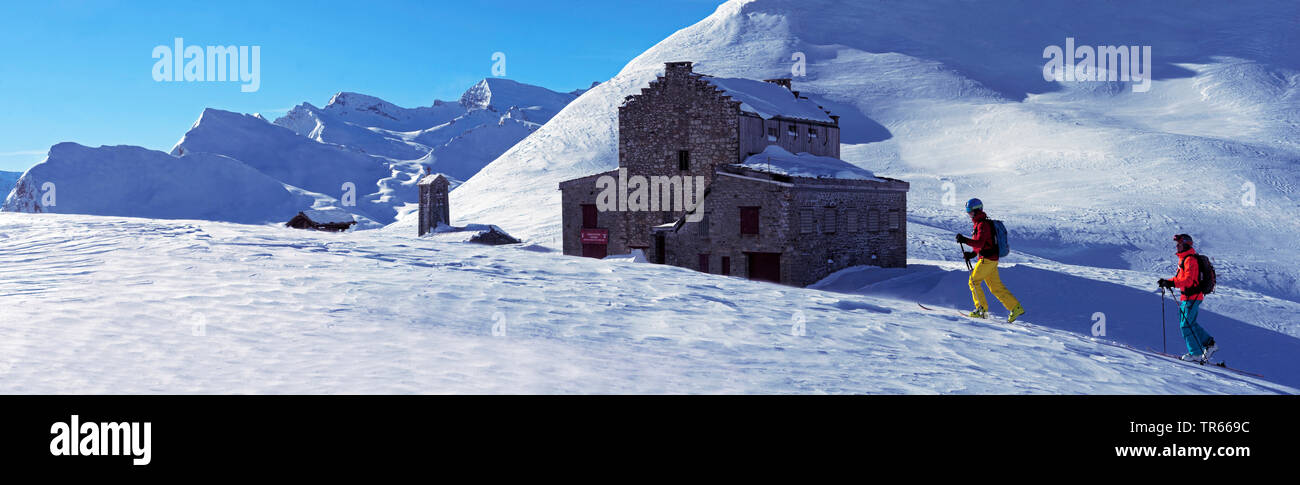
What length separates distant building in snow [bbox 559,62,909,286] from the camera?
2853cm

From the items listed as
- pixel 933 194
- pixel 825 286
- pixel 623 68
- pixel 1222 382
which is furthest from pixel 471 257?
pixel 623 68

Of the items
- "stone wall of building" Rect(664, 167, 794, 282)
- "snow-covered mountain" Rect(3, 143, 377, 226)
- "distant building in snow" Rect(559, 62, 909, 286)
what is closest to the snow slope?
"stone wall of building" Rect(664, 167, 794, 282)

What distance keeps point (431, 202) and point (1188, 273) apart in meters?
48.1

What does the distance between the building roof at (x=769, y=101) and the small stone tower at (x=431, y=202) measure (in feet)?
69.6

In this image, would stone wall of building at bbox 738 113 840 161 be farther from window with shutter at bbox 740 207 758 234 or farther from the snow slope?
the snow slope

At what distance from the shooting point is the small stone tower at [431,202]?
55.1 metres

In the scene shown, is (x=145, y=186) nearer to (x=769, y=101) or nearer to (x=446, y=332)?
(x=769, y=101)

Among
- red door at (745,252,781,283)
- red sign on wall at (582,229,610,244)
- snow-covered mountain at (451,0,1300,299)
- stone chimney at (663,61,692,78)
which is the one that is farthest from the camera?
snow-covered mountain at (451,0,1300,299)

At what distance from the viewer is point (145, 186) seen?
148 metres

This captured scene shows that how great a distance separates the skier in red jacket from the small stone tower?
4714 cm

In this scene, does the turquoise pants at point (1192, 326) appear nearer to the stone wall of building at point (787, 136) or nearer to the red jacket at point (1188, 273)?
the red jacket at point (1188, 273)
